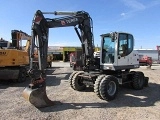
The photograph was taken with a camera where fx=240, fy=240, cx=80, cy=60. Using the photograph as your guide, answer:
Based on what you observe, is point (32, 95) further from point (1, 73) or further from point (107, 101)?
point (1, 73)

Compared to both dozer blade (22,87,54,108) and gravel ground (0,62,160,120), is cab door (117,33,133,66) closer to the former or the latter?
gravel ground (0,62,160,120)

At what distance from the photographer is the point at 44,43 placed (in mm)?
9727


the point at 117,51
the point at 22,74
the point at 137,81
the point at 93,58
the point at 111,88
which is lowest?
the point at 111,88

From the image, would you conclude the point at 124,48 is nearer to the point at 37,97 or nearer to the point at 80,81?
the point at 80,81

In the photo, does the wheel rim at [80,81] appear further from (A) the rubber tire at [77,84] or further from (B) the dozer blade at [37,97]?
(B) the dozer blade at [37,97]

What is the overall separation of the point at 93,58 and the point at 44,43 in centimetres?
266

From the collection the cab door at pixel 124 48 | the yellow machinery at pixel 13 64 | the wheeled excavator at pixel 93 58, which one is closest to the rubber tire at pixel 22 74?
the yellow machinery at pixel 13 64

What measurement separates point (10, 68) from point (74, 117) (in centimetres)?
848

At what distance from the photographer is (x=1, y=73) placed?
14.1 metres

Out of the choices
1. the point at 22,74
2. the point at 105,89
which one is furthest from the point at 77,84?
the point at 22,74

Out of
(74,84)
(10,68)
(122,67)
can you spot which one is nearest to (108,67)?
(122,67)

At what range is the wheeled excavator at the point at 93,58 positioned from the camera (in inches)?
370

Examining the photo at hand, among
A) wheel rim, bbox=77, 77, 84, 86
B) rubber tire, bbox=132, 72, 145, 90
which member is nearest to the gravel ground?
wheel rim, bbox=77, 77, 84, 86

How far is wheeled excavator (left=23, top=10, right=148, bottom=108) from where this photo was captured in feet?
30.9
